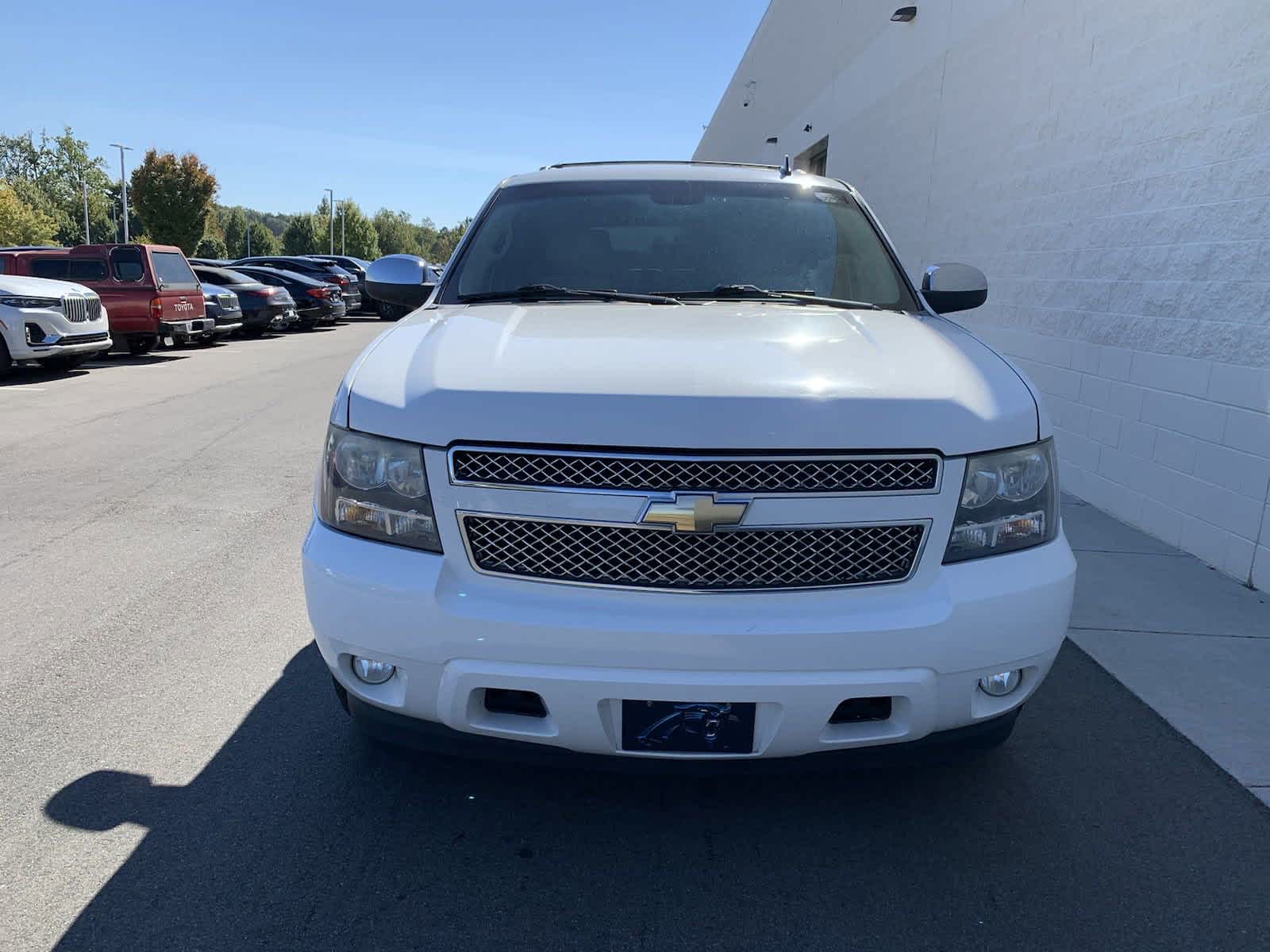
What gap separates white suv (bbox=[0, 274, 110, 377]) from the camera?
1268 cm

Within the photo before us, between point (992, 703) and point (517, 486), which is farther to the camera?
point (992, 703)

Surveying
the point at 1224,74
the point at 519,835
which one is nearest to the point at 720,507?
the point at 519,835

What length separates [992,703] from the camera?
255 cm

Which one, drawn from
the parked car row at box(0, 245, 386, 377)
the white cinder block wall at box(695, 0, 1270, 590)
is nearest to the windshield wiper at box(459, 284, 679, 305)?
the white cinder block wall at box(695, 0, 1270, 590)

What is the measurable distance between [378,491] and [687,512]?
0.79 meters

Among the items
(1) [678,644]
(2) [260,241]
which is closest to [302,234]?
(2) [260,241]

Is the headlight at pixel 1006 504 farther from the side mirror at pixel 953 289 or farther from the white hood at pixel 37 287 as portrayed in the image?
the white hood at pixel 37 287

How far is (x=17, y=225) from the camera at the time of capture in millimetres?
69438

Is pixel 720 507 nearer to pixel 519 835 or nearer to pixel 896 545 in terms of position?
pixel 896 545

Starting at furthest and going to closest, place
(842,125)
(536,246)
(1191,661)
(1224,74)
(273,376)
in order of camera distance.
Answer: (842,125)
(273,376)
(1224,74)
(1191,661)
(536,246)

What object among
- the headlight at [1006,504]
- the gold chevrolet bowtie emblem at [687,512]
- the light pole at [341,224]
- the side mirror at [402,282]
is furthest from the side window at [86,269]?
the light pole at [341,224]

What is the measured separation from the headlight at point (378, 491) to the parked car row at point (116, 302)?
21.3 ft

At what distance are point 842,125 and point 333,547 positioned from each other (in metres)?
16.1

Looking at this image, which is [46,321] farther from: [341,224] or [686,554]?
[341,224]
